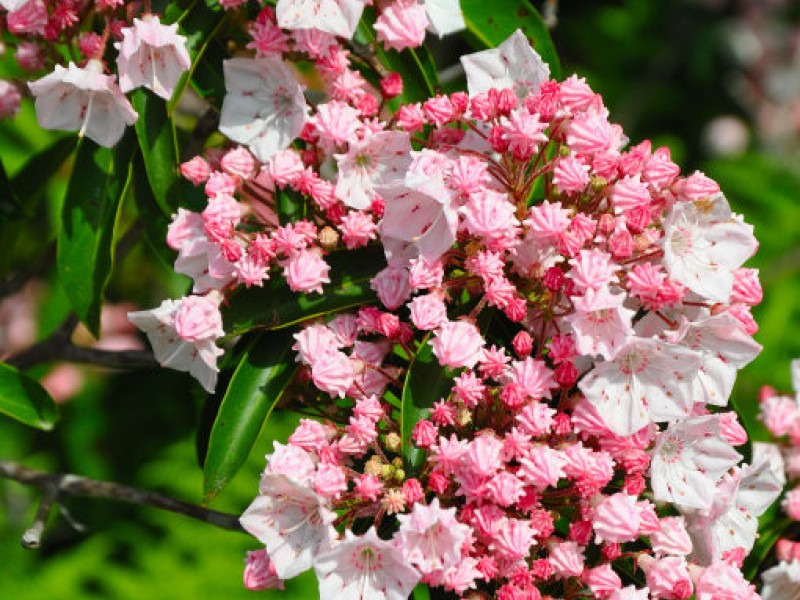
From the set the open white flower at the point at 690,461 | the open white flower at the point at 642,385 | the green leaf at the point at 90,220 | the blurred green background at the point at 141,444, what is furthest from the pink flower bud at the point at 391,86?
the blurred green background at the point at 141,444

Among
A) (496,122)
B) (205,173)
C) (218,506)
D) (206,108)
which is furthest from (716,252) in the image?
(218,506)

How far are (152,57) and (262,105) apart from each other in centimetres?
18

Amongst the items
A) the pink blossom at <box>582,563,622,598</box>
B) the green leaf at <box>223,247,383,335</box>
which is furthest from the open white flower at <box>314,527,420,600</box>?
the green leaf at <box>223,247,383,335</box>

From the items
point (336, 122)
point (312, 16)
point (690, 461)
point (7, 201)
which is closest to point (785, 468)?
point (690, 461)

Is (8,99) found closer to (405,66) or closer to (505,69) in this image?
(405,66)

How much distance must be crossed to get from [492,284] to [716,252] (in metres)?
0.32

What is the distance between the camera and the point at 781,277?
397 cm

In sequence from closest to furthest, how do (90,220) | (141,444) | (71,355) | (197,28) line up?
(197,28)
(90,220)
(71,355)
(141,444)

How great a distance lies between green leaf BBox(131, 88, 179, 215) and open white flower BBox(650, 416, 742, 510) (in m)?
0.85

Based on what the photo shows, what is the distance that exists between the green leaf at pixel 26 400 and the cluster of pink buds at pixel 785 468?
46.2 inches

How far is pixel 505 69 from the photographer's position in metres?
1.77

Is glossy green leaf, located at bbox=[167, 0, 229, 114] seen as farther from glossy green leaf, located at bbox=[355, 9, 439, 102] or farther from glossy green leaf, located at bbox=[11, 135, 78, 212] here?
glossy green leaf, located at bbox=[11, 135, 78, 212]

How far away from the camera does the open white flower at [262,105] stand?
5.82 ft

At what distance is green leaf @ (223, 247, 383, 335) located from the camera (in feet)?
5.61
